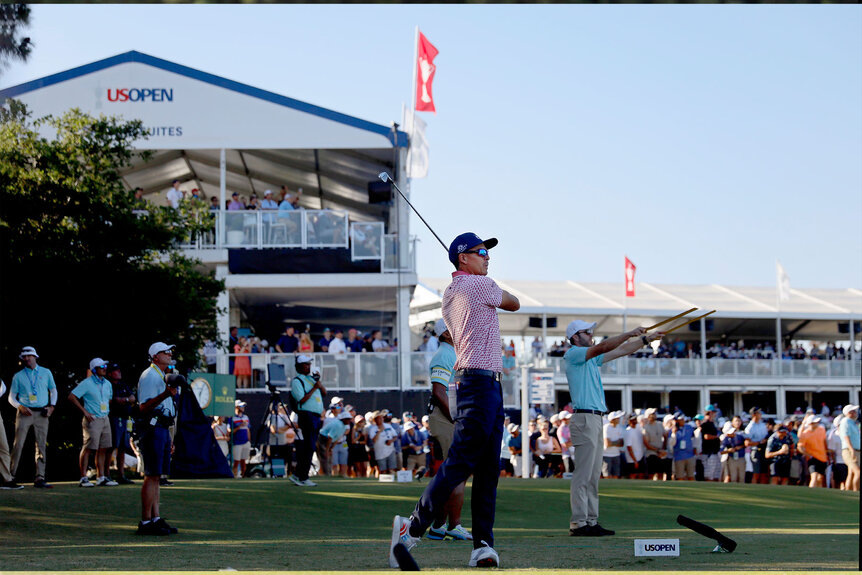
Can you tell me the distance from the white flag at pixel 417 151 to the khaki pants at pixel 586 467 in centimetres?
2162

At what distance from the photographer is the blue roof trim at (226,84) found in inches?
Result: 1254

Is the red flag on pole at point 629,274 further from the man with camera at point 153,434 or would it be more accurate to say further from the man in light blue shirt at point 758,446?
the man with camera at point 153,434

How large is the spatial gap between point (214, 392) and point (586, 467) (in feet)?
42.0

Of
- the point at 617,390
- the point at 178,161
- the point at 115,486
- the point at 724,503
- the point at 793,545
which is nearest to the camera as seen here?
the point at 793,545

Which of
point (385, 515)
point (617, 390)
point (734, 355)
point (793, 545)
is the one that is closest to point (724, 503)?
point (385, 515)

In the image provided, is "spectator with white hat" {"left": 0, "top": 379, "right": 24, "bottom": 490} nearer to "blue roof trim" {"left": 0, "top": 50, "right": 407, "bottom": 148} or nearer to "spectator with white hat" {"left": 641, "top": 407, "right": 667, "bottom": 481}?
"spectator with white hat" {"left": 641, "top": 407, "right": 667, "bottom": 481}

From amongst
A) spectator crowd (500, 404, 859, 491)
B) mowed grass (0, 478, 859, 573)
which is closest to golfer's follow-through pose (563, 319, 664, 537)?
mowed grass (0, 478, 859, 573)

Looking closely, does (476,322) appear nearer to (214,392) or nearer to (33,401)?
(33,401)

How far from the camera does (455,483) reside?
6.69m

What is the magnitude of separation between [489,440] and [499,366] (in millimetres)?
468

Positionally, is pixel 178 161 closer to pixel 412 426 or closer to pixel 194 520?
pixel 412 426

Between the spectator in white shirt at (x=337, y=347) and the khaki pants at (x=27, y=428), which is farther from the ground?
the spectator in white shirt at (x=337, y=347)

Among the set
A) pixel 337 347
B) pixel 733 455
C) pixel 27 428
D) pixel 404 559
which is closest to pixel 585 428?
pixel 404 559

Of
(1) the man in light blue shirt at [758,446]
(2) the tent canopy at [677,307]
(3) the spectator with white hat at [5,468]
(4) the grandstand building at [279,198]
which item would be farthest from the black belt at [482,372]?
(2) the tent canopy at [677,307]
